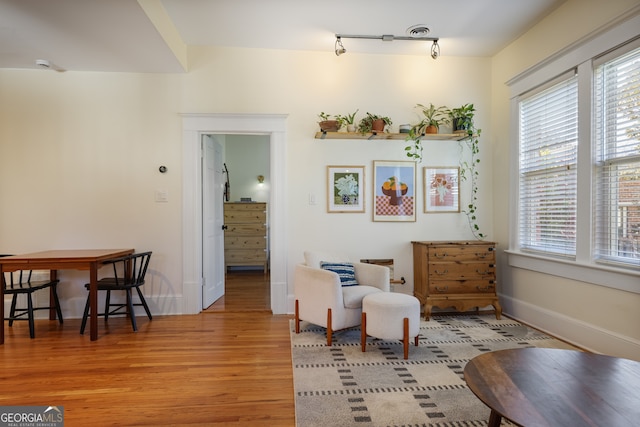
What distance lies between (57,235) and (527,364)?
4.53 m

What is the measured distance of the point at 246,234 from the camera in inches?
266

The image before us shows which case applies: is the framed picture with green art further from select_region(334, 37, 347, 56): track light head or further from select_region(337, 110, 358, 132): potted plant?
select_region(334, 37, 347, 56): track light head

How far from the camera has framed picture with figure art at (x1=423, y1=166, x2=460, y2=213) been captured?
4.29 metres

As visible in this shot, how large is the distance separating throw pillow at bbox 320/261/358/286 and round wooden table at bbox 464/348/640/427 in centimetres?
179

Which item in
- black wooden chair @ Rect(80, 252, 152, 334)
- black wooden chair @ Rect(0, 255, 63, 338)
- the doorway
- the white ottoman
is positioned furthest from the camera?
the doorway

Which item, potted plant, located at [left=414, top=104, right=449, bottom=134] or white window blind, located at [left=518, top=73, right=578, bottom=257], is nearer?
white window blind, located at [left=518, top=73, right=578, bottom=257]

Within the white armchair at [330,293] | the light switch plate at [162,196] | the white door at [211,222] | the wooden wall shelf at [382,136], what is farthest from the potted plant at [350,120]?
the light switch plate at [162,196]

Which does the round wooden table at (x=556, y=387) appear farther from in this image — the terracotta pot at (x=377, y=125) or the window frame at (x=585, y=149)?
the terracotta pot at (x=377, y=125)

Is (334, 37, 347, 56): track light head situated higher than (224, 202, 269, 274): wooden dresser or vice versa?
(334, 37, 347, 56): track light head

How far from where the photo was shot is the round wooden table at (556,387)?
4.17ft

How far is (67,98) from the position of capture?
3932 mm

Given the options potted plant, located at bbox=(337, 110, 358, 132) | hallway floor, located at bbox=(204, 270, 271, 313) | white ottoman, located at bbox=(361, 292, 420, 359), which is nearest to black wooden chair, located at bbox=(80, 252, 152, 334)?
hallway floor, located at bbox=(204, 270, 271, 313)

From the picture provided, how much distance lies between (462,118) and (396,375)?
2.93 m

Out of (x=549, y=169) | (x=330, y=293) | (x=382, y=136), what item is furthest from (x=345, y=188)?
(x=549, y=169)
